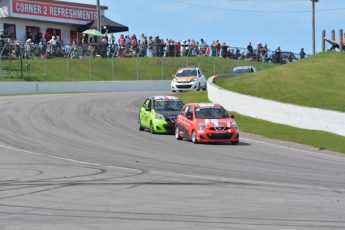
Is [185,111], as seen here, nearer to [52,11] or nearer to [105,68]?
[105,68]

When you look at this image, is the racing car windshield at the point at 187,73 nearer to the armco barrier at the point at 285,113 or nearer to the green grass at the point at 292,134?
the armco barrier at the point at 285,113

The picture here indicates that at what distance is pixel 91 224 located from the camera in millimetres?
8633

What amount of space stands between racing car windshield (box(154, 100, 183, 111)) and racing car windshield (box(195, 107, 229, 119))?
2607 millimetres

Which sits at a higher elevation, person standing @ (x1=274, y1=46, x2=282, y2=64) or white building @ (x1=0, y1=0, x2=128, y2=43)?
white building @ (x1=0, y1=0, x2=128, y2=43)

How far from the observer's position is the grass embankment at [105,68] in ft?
142

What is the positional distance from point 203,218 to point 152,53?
139 feet

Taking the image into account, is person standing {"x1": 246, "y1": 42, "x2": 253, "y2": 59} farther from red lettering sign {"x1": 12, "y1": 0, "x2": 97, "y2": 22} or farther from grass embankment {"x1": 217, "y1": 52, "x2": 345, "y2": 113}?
red lettering sign {"x1": 12, "y1": 0, "x2": 97, "y2": 22}

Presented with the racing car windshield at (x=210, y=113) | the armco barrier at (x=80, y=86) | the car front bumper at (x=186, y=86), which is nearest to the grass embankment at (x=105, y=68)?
the armco barrier at (x=80, y=86)

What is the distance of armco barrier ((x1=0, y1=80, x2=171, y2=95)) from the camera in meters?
40.6

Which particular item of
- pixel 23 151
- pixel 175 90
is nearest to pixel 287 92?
pixel 175 90

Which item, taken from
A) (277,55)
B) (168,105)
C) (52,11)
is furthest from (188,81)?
(52,11)

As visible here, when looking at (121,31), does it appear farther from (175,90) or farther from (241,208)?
(241,208)

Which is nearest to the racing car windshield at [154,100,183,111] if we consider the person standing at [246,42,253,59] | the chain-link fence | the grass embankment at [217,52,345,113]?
the grass embankment at [217,52,345,113]

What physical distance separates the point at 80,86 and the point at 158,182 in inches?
1310
